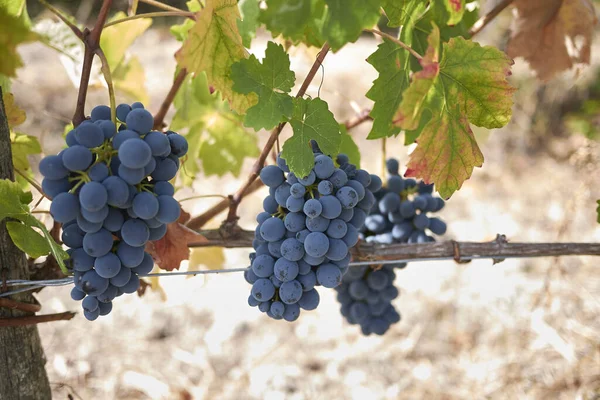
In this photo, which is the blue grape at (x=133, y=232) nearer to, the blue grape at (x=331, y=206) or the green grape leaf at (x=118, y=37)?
the blue grape at (x=331, y=206)

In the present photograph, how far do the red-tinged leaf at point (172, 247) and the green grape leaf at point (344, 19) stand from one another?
37 cm

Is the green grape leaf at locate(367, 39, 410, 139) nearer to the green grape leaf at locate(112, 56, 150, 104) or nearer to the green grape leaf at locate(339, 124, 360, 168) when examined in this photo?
the green grape leaf at locate(339, 124, 360, 168)

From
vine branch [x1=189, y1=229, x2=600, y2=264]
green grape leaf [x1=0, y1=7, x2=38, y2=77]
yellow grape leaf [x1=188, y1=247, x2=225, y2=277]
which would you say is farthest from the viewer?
yellow grape leaf [x1=188, y1=247, x2=225, y2=277]

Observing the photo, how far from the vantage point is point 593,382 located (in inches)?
68.0

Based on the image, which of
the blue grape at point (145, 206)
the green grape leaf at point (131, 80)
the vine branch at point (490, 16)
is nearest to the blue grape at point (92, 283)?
the blue grape at point (145, 206)

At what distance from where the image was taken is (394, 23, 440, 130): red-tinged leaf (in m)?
0.65

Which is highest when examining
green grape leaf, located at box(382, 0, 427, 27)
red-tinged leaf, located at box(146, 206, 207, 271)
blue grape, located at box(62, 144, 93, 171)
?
green grape leaf, located at box(382, 0, 427, 27)

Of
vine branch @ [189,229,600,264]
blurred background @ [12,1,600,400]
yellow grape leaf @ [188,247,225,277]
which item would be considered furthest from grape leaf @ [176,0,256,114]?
blurred background @ [12,1,600,400]

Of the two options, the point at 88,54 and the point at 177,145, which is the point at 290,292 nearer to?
the point at 177,145

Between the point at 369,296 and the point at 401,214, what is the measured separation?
19 centimetres

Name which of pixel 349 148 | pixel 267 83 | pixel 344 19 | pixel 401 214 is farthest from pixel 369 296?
pixel 344 19

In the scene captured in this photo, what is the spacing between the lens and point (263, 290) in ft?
2.43

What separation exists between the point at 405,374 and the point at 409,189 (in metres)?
1.15

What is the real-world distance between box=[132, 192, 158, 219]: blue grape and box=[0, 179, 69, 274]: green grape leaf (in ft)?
0.39
